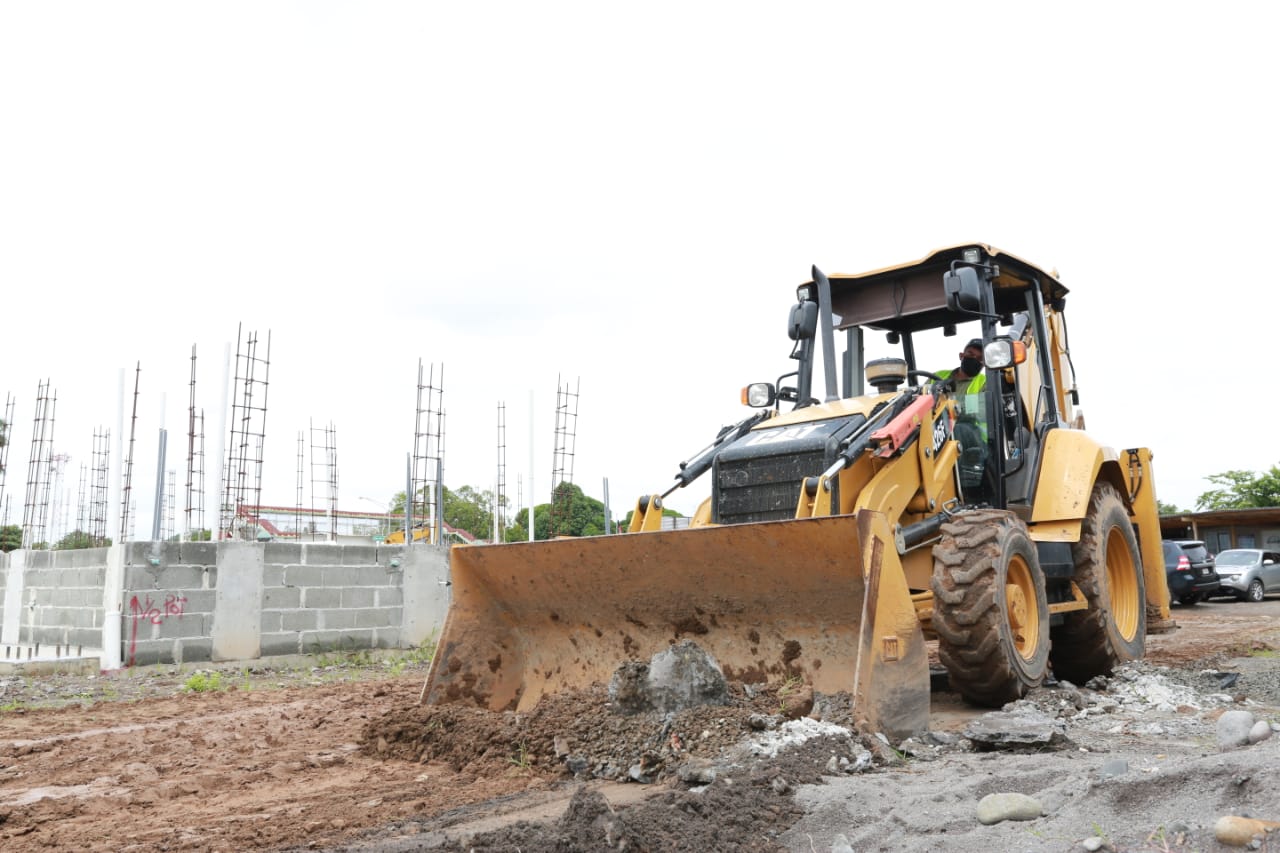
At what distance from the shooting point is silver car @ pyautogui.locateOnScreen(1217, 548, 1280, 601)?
21.0 metres

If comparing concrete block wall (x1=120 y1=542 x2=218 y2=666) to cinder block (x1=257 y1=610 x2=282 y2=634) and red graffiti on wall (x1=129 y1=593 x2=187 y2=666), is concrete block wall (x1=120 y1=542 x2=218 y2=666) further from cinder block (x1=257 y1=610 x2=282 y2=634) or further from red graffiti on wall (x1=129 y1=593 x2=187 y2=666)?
cinder block (x1=257 y1=610 x2=282 y2=634)

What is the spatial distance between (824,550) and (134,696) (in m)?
6.49

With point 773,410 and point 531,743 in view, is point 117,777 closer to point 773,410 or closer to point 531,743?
point 531,743

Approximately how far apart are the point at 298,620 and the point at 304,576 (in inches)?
18.7

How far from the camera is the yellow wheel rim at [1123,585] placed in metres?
7.74

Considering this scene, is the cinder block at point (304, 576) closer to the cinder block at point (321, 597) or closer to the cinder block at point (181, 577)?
the cinder block at point (321, 597)

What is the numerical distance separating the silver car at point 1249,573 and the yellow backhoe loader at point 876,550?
15260mm

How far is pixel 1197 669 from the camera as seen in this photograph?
26.1 ft

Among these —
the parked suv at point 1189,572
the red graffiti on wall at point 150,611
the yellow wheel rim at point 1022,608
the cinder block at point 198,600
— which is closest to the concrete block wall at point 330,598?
the cinder block at point 198,600

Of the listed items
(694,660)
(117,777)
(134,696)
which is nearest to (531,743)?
(694,660)

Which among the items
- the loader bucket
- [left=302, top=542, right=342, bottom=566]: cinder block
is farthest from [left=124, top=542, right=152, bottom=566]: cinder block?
the loader bucket

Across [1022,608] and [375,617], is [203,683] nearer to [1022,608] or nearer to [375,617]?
[375,617]

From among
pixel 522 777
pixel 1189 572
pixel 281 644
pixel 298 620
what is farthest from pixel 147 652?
pixel 1189 572

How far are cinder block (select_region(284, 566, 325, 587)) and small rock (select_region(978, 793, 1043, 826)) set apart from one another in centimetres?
917
